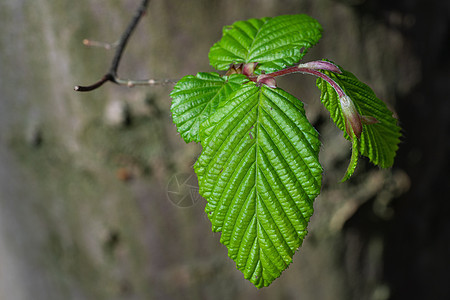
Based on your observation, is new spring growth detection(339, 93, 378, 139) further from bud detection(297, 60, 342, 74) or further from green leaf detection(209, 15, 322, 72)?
green leaf detection(209, 15, 322, 72)

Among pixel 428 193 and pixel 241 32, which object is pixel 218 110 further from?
pixel 428 193

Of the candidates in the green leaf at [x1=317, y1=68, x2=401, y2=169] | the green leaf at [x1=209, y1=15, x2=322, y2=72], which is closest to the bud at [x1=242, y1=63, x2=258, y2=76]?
the green leaf at [x1=209, y1=15, x2=322, y2=72]

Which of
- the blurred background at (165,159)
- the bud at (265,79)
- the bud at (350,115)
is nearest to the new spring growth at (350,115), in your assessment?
the bud at (350,115)

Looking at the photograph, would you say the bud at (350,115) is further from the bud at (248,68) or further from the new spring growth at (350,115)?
the bud at (248,68)

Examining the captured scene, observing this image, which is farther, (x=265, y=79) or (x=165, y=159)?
(x=165, y=159)

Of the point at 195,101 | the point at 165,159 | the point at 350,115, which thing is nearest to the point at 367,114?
the point at 350,115

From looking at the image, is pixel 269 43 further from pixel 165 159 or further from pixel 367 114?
pixel 165 159

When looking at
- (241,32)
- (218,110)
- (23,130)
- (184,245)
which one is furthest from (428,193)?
(23,130)
